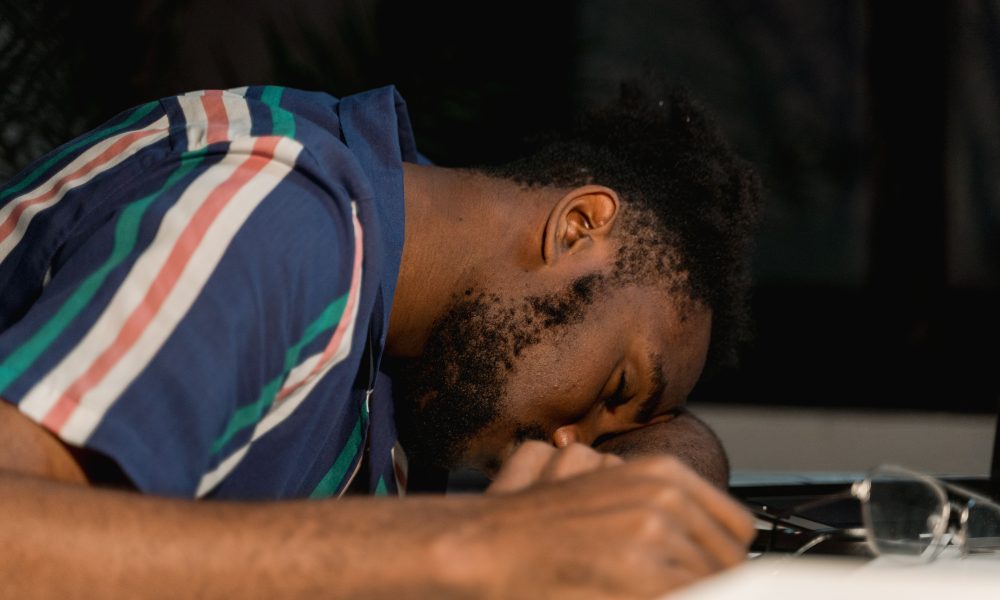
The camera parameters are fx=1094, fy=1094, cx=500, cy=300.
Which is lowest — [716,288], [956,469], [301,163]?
[956,469]

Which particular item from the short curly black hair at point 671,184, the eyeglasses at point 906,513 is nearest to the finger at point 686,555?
the eyeglasses at point 906,513

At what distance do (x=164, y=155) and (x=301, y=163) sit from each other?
0.45ft

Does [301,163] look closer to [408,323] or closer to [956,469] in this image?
[408,323]

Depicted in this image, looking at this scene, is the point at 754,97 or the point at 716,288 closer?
the point at 716,288

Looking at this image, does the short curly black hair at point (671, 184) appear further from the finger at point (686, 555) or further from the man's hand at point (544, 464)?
the finger at point (686, 555)

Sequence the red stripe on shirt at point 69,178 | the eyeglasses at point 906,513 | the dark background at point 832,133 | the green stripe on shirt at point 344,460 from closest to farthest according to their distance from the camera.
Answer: the eyeglasses at point 906,513 < the red stripe on shirt at point 69,178 < the green stripe on shirt at point 344,460 < the dark background at point 832,133

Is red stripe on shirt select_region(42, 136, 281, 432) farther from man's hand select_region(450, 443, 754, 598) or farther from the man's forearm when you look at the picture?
man's hand select_region(450, 443, 754, 598)

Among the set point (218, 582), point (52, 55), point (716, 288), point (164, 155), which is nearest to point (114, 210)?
point (164, 155)

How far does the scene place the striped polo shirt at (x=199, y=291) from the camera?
30.5 inches

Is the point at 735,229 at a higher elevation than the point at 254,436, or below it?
higher

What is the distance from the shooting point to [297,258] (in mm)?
875

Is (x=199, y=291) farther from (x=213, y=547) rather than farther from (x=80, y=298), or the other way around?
(x=213, y=547)

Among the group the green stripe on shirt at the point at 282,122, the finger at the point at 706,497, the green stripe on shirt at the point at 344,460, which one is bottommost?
the green stripe on shirt at the point at 344,460

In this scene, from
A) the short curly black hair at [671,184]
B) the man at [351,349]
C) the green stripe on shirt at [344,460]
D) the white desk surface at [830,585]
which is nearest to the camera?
the white desk surface at [830,585]
